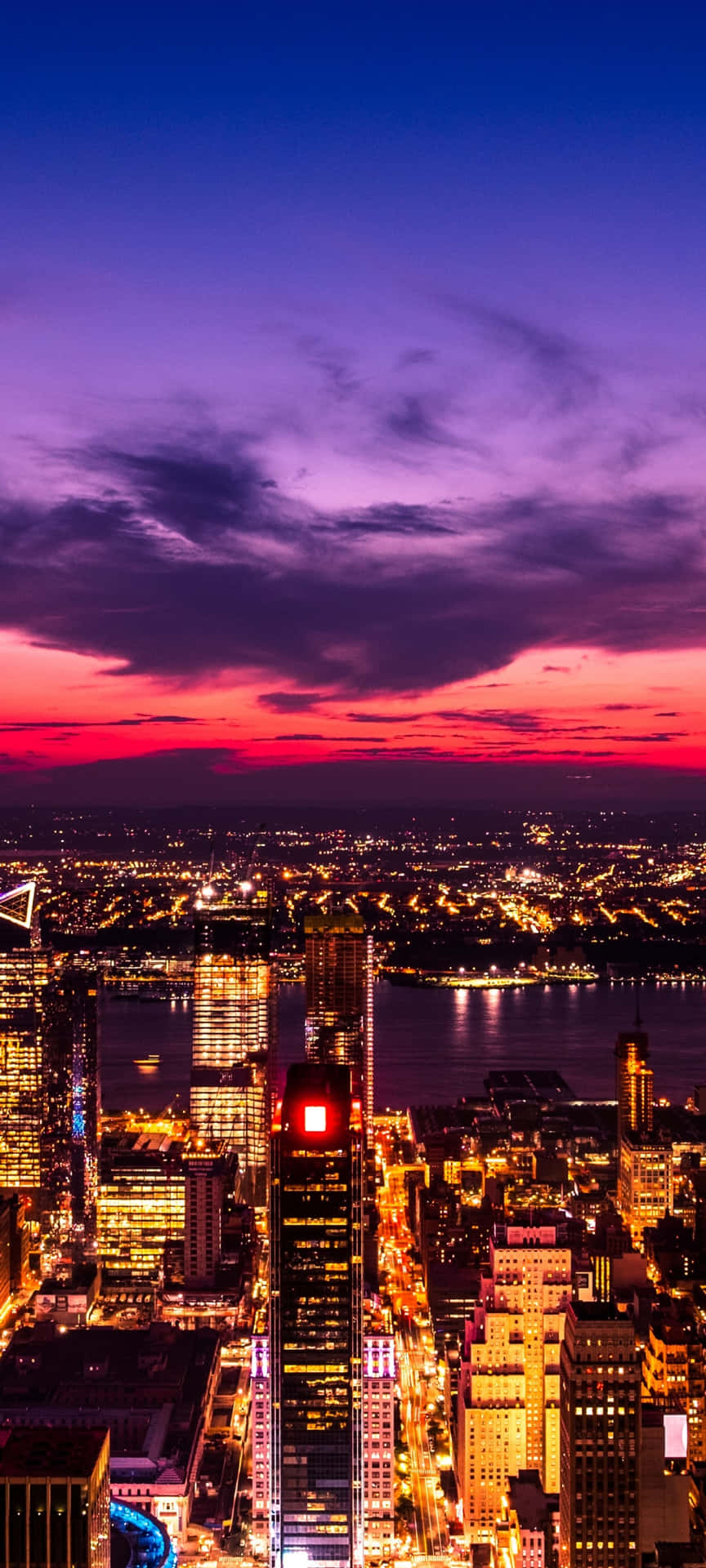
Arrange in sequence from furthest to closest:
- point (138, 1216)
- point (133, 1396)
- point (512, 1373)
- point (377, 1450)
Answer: point (138, 1216) < point (133, 1396) < point (512, 1373) < point (377, 1450)

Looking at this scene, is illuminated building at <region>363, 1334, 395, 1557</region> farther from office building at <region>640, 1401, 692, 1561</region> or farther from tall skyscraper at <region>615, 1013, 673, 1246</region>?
tall skyscraper at <region>615, 1013, 673, 1246</region>

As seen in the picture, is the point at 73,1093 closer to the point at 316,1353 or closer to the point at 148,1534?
the point at 316,1353

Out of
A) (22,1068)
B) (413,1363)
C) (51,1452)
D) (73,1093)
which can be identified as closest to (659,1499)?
(51,1452)

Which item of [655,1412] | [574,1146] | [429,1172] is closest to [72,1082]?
[429,1172]

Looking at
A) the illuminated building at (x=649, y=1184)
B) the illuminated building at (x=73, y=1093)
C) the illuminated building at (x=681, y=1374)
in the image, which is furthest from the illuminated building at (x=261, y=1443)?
the illuminated building at (x=649, y=1184)

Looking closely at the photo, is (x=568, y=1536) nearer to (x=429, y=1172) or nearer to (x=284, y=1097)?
(x=284, y=1097)

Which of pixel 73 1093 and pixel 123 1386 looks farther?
pixel 73 1093

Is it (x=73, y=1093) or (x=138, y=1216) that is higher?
(x=73, y=1093)

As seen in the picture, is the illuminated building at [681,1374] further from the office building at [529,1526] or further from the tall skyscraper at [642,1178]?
the tall skyscraper at [642,1178]

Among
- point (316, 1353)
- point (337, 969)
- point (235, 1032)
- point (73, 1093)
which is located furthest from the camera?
point (337, 969)
